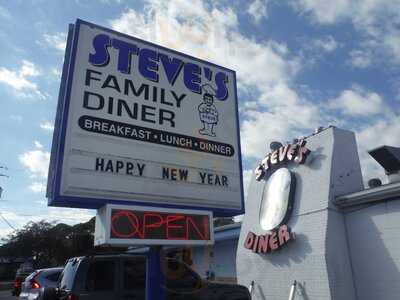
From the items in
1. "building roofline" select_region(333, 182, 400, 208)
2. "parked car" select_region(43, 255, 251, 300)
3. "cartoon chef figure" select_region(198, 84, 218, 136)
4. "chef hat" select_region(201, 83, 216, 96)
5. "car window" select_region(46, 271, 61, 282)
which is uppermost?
"chef hat" select_region(201, 83, 216, 96)

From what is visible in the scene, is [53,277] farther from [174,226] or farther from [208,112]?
[208,112]

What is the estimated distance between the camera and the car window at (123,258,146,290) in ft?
28.5

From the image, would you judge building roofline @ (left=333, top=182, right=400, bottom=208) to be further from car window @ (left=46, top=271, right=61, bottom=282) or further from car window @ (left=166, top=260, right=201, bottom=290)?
car window @ (left=46, top=271, right=61, bottom=282)

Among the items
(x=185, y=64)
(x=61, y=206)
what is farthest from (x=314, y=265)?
(x=61, y=206)

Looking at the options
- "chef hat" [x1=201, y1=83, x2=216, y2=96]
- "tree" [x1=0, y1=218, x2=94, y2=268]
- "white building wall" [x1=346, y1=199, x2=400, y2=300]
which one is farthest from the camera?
"tree" [x1=0, y1=218, x2=94, y2=268]

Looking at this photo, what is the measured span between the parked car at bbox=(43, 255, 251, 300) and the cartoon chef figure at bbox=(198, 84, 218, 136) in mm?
3304

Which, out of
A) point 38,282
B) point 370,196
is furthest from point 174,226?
point 38,282

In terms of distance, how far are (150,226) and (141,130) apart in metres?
1.67

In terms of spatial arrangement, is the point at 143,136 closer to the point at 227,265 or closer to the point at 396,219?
the point at 396,219

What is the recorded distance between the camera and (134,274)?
8.87m

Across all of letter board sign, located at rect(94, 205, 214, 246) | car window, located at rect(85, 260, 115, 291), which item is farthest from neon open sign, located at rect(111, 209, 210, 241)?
car window, located at rect(85, 260, 115, 291)

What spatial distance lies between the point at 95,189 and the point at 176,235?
1.42m

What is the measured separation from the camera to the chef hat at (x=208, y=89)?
26.7 feet

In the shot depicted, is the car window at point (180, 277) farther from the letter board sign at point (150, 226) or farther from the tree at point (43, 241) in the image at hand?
the tree at point (43, 241)
